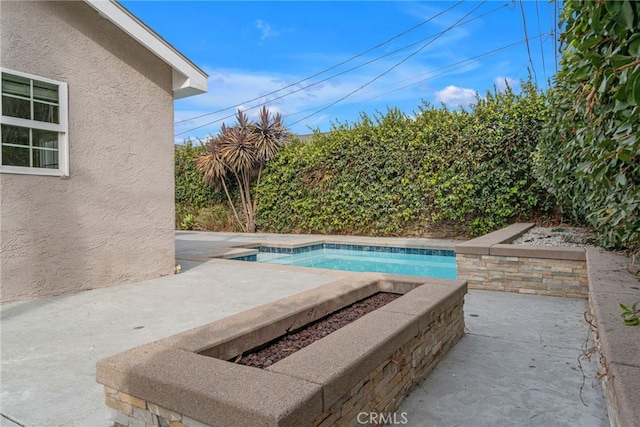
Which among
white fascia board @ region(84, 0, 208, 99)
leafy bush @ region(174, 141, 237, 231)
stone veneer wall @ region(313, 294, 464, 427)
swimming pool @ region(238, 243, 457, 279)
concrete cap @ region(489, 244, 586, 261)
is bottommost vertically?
swimming pool @ region(238, 243, 457, 279)

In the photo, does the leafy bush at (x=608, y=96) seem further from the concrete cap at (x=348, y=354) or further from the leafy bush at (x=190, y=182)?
the leafy bush at (x=190, y=182)

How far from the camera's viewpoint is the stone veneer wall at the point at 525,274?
5.54 metres

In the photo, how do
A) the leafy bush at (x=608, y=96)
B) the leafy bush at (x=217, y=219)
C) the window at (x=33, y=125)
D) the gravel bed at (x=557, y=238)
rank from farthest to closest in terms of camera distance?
the leafy bush at (x=217, y=219)
the gravel bed at (x=557, y=238)
the window at (x=33, y=125)
the leafy bush at (x=608, y=96)

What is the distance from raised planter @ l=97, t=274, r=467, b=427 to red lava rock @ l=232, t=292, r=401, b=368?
7 centimetres

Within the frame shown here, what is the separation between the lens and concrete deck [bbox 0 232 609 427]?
2.53 meters

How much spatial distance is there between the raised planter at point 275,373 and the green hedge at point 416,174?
313 inches

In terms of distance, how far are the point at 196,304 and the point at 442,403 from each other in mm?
3207

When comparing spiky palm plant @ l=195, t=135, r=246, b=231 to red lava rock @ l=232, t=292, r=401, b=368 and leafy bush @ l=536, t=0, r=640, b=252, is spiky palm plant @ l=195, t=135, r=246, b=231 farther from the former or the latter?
leafy bush @ l=536, t=0, r=640, b=252

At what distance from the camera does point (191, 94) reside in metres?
6.90

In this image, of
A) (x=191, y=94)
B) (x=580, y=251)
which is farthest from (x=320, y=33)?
(x=580, y=251)

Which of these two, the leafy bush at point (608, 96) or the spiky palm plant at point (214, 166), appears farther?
the spiky palm plant at point (214, 166)

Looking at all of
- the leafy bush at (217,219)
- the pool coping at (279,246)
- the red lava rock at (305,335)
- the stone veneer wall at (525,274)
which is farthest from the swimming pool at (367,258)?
the leafy bush at (217,219)

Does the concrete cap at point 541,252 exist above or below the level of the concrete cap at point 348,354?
above

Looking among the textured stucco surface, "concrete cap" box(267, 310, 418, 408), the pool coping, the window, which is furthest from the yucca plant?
"concrete cap" box(267, 310, 418, 408)
